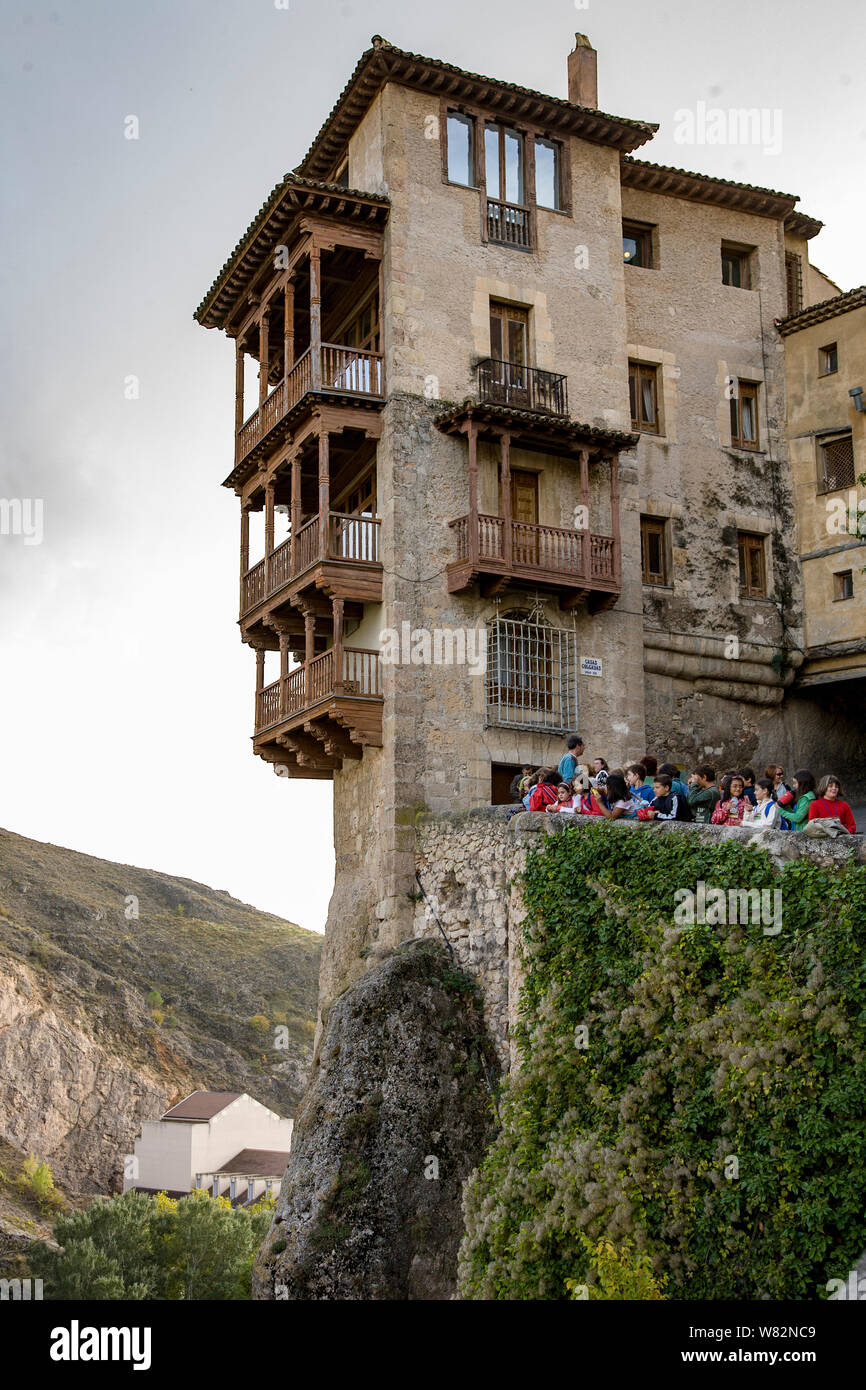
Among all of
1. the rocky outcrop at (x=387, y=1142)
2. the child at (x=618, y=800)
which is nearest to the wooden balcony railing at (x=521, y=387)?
the child at (x=618, y=800)

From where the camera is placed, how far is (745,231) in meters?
31.0

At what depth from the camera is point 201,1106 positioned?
65.8 metres

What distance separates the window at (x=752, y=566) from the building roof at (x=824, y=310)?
4697 millimetres

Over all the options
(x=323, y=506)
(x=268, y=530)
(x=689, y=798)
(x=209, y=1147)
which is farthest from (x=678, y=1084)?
(x=209, y=1147)

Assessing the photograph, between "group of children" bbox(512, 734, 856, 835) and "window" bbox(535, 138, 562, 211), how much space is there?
12.2m

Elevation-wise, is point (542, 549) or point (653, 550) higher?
point (653, 550)

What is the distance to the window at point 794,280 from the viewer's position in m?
32.2

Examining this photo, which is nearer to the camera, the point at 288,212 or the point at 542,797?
the point at 542,797

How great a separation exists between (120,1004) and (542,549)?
60.0 meters

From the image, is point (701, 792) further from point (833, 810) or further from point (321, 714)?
point (321, 714)

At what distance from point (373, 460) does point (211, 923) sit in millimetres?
75727

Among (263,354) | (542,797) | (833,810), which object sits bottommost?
(833,810)
